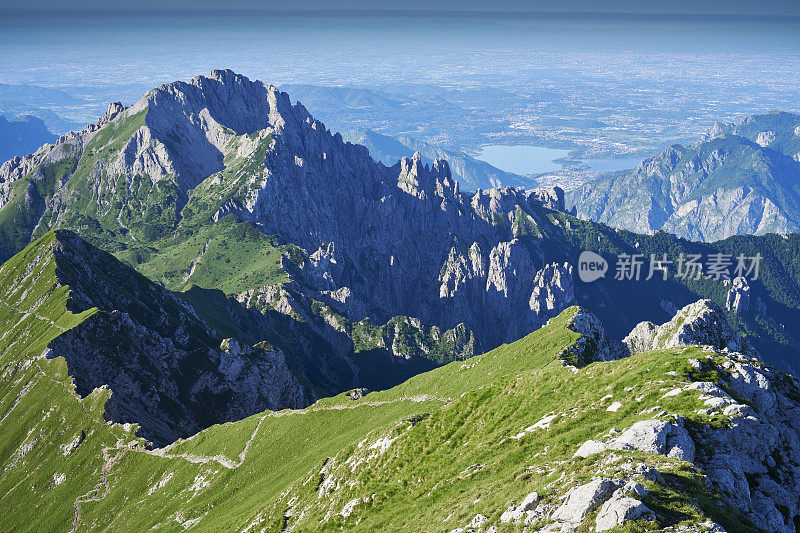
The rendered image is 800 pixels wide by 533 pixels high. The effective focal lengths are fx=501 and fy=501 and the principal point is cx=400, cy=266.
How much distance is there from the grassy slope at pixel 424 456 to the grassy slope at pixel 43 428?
9906 millimetres

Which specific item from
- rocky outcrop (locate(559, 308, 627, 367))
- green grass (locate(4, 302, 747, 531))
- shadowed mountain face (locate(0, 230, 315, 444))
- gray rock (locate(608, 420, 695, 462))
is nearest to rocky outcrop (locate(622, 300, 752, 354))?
rocky outcrop (locate(559, 308, 627, 367))

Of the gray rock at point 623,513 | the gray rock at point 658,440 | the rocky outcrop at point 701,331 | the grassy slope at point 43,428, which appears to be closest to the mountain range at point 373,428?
the gray rock at point 623,513

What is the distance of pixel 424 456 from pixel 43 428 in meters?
121

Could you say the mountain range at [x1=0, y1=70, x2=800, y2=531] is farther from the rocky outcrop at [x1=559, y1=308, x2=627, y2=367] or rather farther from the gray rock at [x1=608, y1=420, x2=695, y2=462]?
the rocky outcrop at [x1=559, y1=308, x2=627, y2=367]

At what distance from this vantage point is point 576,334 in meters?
102

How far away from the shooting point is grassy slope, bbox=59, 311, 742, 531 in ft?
133

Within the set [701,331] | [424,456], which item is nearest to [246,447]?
[424,456]

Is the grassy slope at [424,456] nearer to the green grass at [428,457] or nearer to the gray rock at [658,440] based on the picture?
the green grass at [428,457]

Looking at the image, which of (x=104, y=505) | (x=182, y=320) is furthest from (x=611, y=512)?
(x=182, y=320)

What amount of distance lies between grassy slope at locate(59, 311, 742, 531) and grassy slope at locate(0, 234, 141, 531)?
390 inches

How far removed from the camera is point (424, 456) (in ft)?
190

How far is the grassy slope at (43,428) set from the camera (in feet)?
370

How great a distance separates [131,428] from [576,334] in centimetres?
10776

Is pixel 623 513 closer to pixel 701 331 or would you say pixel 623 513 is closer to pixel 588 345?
pixel 588 345
